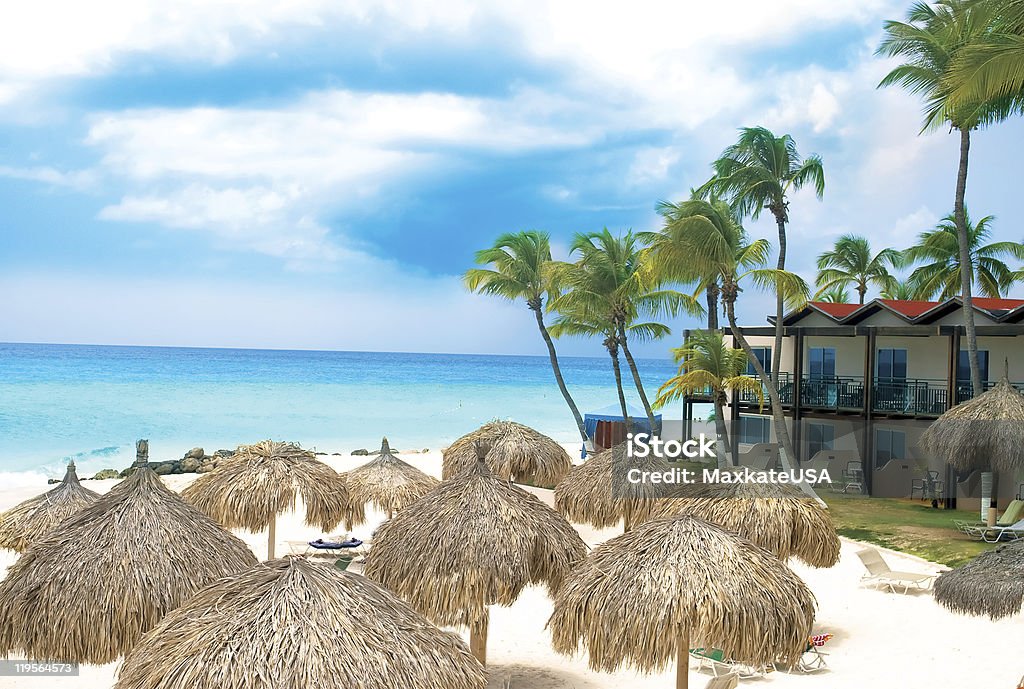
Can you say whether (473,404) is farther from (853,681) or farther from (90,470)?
(853,681)

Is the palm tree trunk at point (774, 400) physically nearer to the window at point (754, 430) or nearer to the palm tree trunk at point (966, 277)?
the window at point (754, 430)

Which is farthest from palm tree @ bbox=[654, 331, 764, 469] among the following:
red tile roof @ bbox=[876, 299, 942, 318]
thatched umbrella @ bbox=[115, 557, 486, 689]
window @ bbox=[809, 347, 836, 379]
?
thatched umbrella @ bbox=[115, 557, 486, 689]

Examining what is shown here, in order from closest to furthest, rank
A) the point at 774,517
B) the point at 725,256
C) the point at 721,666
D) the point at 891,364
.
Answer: the point at 721,666, the point at 774,517, the point at 725,256, the point at 891,364

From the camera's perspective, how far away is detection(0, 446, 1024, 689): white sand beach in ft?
38.7

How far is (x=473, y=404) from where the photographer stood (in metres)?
96.4

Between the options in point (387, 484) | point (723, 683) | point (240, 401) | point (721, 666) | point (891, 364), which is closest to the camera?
point (723, 683)

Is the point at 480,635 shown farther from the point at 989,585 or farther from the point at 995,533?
the point at 995,533

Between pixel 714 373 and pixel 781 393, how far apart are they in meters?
2.06

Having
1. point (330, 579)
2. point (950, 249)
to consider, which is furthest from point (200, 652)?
point (950, 249)

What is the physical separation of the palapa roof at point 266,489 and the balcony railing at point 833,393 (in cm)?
1553

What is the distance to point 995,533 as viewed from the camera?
1941cm

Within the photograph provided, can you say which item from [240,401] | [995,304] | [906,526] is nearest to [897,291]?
[995,304]

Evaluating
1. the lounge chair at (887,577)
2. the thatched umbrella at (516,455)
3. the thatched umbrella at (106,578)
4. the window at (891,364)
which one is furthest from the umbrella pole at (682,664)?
the window at (891,364)

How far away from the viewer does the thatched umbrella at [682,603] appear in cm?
927
